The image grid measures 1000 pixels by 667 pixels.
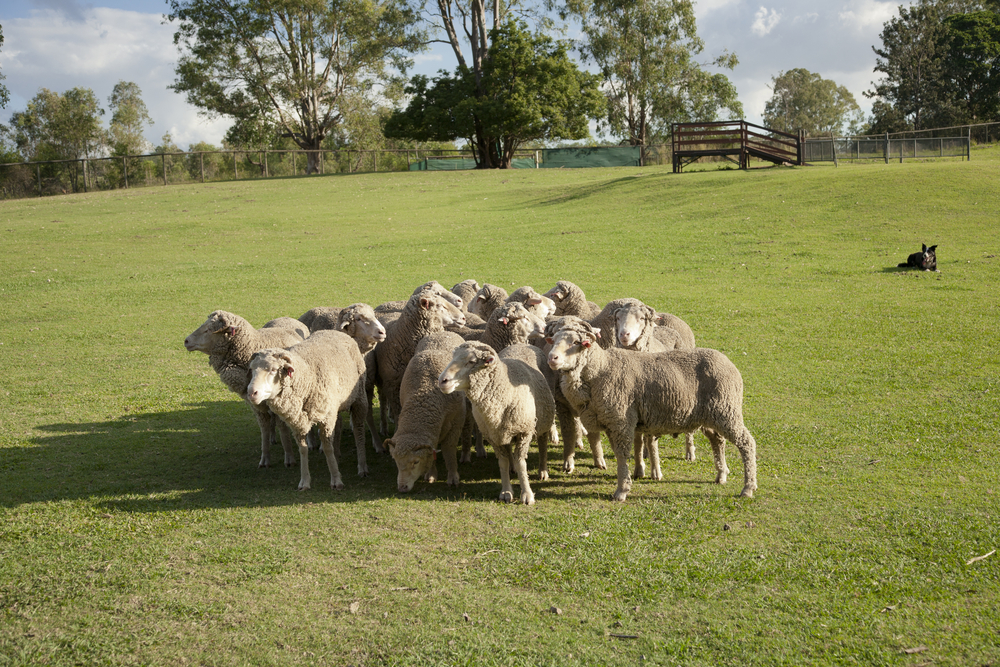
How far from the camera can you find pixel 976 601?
15.2 ft

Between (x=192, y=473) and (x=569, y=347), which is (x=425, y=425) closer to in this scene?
(x=569, y=347)

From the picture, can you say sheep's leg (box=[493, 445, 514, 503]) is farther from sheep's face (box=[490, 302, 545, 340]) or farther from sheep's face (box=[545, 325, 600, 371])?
sheep's face (box=[490, 302, 545, 340])

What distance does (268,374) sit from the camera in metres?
6.52

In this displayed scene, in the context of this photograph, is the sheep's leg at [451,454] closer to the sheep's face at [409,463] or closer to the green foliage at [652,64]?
the sheep's face at [409,463]

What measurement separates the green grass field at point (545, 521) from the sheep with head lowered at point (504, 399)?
0.45m

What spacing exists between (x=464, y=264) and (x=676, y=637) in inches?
Answer: 599

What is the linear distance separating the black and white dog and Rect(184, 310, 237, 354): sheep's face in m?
14.7

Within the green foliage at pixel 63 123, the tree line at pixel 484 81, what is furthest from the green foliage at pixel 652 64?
the green foliage at pixel 63 123

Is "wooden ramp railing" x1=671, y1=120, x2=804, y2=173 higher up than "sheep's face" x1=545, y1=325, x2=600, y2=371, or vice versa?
"wooden ramp railing" x1=671, y1=120, x2=804, y2=173

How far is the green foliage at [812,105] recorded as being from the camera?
285 feet

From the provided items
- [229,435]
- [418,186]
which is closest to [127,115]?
[418,186]

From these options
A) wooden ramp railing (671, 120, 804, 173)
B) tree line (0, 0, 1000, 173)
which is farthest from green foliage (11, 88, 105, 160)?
wooden ramp railing (671, 120, 804, 173)

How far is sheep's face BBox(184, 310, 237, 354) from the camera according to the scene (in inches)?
304

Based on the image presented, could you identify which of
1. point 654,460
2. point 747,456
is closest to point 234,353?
point 654,460
